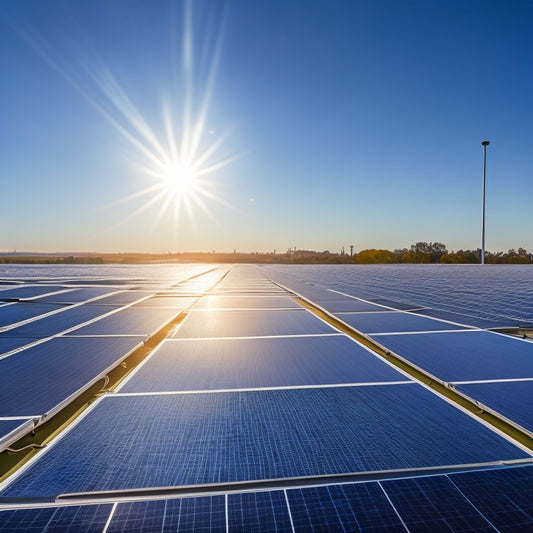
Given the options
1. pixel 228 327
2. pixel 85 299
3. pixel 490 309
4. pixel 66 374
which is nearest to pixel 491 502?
pixel 66 374

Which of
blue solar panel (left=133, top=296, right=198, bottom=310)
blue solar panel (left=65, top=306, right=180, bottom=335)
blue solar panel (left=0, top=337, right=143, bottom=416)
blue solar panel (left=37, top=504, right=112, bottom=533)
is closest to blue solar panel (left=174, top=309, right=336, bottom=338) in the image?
blue solar panel (left=65, top=306, right=180, bottom=335)

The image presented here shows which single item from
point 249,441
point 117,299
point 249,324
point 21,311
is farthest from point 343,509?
point 117,299

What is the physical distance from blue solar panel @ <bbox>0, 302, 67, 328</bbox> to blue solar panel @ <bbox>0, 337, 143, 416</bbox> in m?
2.30

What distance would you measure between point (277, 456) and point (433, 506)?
2.75 ft

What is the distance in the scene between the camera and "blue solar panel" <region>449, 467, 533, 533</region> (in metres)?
1.42

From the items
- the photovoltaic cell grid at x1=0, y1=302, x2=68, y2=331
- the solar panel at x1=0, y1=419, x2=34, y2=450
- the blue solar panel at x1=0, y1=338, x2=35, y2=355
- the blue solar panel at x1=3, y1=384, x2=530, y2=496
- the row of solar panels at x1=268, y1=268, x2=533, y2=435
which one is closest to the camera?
the blue solar panel at x1=3, y1=384, x2=530, y2=496

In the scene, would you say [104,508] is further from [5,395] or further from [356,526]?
[5,395]

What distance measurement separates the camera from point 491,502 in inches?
60.3

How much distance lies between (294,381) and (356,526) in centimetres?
171

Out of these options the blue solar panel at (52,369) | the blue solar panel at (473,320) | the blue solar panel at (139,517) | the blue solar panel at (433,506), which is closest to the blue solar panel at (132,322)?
the blue solar panel at (52,369)

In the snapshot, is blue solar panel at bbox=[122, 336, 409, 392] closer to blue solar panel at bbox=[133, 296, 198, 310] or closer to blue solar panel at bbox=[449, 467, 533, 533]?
blue solar panel at bbox=[449, 467, 533, 533]

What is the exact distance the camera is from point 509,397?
270cm

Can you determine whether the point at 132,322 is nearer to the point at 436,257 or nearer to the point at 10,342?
the point at 10,342

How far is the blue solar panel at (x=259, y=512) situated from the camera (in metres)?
1.39
